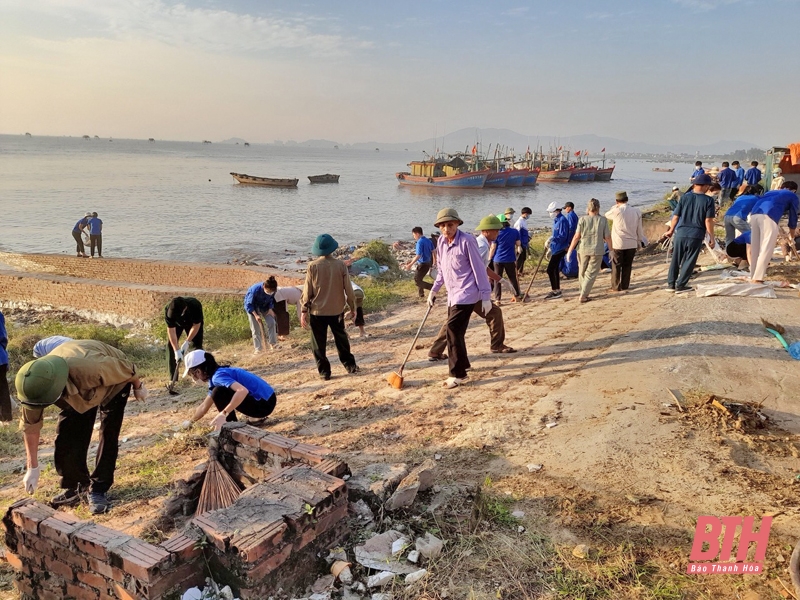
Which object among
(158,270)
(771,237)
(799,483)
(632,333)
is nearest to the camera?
(799,483)

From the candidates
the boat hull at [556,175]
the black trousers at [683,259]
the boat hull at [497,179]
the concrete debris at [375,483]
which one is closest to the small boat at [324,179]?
the boat hull at [497,179]

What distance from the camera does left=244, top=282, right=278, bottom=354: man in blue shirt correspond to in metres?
7.15

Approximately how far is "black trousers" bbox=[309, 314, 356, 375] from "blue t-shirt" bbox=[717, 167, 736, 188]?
545 inches

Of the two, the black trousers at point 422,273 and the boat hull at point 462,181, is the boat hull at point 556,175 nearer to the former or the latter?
the boat hull at point 462,181

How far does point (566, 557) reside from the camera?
99.3 inches

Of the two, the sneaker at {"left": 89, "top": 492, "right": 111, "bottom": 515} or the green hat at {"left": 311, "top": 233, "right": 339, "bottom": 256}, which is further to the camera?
the green hat at {"left": 311, "top": 233, "right": 339, "bottom": 256}

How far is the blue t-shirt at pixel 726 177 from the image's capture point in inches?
594

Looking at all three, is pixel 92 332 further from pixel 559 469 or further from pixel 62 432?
pixel 559 469

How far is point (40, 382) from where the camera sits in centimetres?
309

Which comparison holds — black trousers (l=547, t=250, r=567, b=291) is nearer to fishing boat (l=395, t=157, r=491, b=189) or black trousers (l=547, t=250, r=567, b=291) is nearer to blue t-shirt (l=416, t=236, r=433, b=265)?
blue t-shirt (l=416, t=236, r=433, b=265)

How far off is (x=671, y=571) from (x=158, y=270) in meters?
13.9

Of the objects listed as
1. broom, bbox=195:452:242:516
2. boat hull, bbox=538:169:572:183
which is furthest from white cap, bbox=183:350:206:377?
boat hull, bbox=538:169:572:183

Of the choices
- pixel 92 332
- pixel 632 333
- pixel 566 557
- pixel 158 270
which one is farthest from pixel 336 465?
pixel 158 270

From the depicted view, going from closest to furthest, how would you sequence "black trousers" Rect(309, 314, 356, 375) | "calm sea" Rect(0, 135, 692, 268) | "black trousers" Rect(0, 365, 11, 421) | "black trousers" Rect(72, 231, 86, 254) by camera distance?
1. "black trousers" Rect(309, 314, 356, 375)
2. "black trousers" Rect(0, 365, 11, 421)
3. "black trousers" Rect(72, 231, 86, 254)
4. "calm sea" Rect(0, 135, 692, 268)
